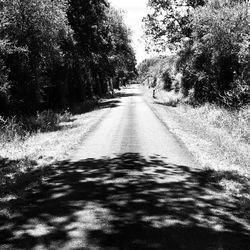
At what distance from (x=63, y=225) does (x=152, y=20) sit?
117 feet

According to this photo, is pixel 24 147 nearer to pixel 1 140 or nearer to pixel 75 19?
pixel 1 140

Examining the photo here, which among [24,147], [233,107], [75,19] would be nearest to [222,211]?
[24,147]

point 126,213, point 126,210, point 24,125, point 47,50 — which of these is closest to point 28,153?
point 126,210

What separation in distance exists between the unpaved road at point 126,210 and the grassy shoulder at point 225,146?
36 centimetres

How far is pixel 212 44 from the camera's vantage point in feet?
89.4

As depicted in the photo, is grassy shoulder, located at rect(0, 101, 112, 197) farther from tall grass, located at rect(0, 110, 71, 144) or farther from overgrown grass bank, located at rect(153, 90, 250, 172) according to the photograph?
overgrown grass bank, located at rect(153, 90, 250, 172)

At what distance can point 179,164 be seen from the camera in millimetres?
10891

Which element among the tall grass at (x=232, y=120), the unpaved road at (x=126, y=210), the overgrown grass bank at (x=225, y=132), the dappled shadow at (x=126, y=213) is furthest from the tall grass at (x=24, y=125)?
the tall grass at (x=232, y=120)

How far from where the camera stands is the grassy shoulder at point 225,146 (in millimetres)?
9023

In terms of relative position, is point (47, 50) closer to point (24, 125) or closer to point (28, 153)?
point (24, 125)

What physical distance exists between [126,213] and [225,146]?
27.2 feet

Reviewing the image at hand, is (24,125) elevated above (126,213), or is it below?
above

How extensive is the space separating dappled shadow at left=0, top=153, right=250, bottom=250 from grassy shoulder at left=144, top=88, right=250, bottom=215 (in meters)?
0.44

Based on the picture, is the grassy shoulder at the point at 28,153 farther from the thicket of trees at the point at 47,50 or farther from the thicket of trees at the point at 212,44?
the thicket of trees at the point at 212,44
